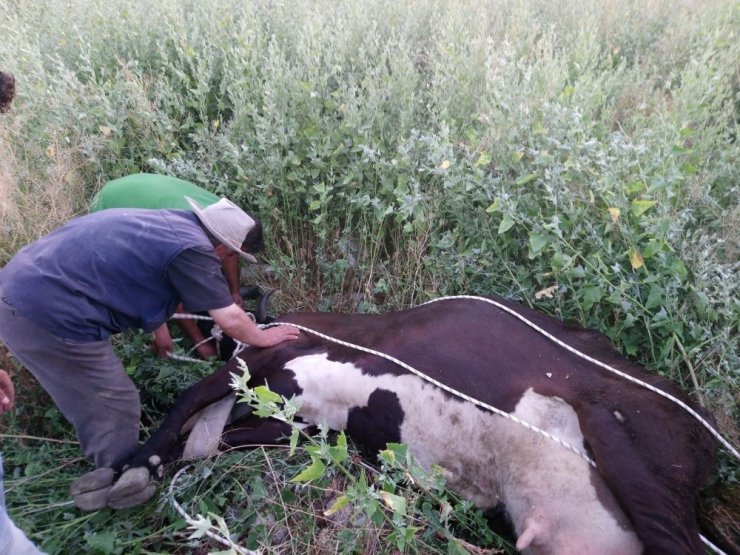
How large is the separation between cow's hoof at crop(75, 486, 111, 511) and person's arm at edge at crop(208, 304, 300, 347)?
2.63ft

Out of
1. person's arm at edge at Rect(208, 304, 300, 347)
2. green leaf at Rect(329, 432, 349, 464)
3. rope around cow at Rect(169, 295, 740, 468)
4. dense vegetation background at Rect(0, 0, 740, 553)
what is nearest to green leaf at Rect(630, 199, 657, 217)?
dense vegetation background at Rect(0, 0, 740, 553)

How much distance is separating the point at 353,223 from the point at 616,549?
2.30 meters

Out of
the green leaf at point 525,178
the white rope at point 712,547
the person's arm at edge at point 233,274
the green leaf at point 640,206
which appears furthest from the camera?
the person's arm at edge at point 233,274

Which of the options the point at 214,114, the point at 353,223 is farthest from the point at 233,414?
the point at 214,114

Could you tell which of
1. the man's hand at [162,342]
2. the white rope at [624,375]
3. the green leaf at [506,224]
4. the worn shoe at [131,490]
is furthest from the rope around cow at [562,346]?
the worn shoe at [131,490]

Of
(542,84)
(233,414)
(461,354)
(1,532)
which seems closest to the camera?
(1,532)

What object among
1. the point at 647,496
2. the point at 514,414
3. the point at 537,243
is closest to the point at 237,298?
the point at 537,243

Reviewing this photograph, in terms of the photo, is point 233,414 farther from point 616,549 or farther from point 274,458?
point 616,549

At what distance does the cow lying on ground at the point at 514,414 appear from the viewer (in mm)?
1834

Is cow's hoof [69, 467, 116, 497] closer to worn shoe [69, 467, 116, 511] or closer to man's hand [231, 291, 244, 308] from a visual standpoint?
worn shoe [69, 467, 116, 511]

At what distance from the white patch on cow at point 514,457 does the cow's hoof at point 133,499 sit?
757 millimetres

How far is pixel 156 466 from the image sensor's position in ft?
8.48

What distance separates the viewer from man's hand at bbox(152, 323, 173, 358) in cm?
304

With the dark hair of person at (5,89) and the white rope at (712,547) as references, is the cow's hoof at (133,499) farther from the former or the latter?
the dark hair of person at (5,89)
